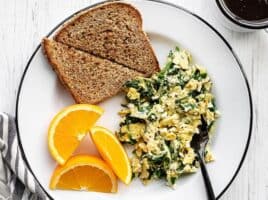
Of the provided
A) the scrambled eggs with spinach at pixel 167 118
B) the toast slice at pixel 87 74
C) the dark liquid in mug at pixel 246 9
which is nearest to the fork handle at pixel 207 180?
the scrambled eggs with spinach at pixel 167 118

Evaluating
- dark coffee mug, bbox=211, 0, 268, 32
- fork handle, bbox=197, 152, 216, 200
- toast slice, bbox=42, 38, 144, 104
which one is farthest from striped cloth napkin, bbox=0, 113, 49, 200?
dark coffee mug, bbox=211, 0, 268, 32

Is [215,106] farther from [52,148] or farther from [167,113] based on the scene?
[52,148]

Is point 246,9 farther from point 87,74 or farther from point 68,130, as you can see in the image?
point 68,130

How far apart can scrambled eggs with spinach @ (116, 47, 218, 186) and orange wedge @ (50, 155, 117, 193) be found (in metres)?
0.09

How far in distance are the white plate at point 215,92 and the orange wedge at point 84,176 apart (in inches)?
1.0

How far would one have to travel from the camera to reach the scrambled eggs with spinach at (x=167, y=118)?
1898mm

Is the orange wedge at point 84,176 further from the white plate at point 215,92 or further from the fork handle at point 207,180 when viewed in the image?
the fork handle at point 207,180

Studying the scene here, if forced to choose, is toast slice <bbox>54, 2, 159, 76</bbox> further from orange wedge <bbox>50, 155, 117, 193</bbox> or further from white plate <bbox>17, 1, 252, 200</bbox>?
orange wedge <bbox>50, 155, 117, 193</bbox>

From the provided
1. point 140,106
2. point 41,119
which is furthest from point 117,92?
point 41,119

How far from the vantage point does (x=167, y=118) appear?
1897mm

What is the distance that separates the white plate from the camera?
189 centimetres

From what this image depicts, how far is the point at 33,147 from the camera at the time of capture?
1.90 metres

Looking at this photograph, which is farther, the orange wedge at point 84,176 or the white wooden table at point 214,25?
the white wooden table at point 214,25

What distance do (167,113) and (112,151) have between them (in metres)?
0.20
